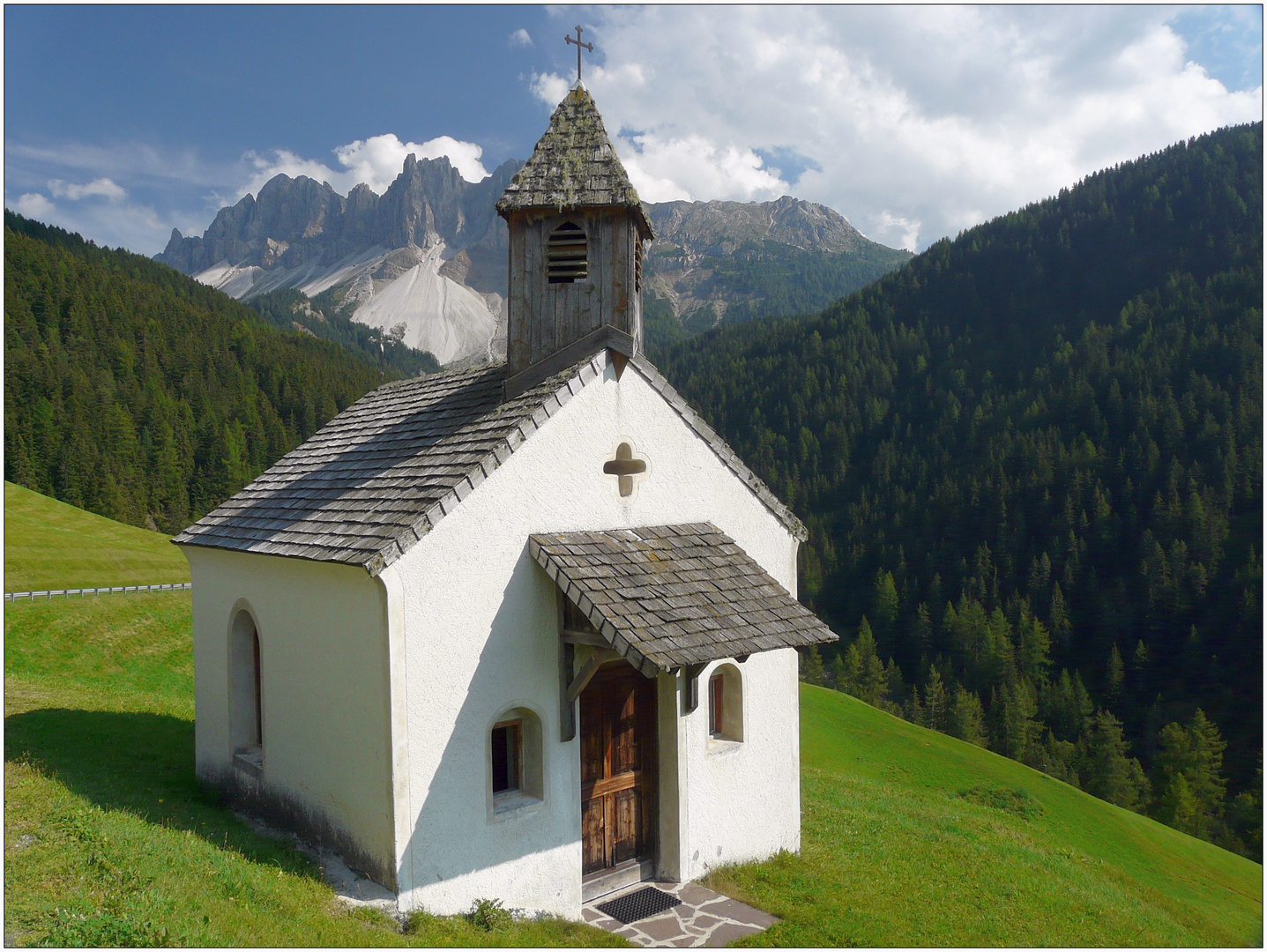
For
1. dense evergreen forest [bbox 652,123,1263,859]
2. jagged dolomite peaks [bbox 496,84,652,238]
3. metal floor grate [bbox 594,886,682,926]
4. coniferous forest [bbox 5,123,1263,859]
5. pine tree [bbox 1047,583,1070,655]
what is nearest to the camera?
metal floor grate [bbox 594,886,682,926]

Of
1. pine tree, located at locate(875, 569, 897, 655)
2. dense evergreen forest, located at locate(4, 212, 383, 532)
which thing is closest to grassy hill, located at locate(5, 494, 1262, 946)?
dense evergreen forest, located at locate(4, 212, 383, 532)

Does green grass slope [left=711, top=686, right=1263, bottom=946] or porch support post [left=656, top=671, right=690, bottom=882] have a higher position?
porch support post [left=656, top=671, right=690, bottom=882]

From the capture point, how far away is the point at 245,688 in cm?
1177

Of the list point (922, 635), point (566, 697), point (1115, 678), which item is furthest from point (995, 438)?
point (566, 697)

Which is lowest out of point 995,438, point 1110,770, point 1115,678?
point 1110,770

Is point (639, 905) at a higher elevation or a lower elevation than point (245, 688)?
lower

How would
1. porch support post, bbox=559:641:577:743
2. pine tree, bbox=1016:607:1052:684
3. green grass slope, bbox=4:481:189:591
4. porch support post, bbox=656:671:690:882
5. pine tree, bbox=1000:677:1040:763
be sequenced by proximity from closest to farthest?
1. porch support post, bbox=559:641:577:743
2. porch support post, bbox=656:671:690:882
3. green grass slope, bbox=4:481:189:591
4. pine tree, bbox=1000:677:1040:763
5. pine tree, bbox=1016:607:1052:684

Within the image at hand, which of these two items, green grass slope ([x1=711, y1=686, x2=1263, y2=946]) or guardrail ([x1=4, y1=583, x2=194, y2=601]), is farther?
guardrail ([x1=4, y1=583, x2=194, y2=601])

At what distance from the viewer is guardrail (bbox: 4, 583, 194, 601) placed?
30.0 m

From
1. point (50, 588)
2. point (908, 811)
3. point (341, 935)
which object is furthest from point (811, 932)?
point (50, 588)

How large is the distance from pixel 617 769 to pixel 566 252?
7.28 m

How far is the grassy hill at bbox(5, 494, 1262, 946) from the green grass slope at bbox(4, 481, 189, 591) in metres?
12.4

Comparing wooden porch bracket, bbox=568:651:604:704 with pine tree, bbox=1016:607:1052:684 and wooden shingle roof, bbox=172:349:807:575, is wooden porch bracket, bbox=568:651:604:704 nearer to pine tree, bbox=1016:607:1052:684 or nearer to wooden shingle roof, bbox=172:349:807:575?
wooden shingle roof, bbox=172:349:807:575

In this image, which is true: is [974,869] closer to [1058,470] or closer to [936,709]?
[936,709]
